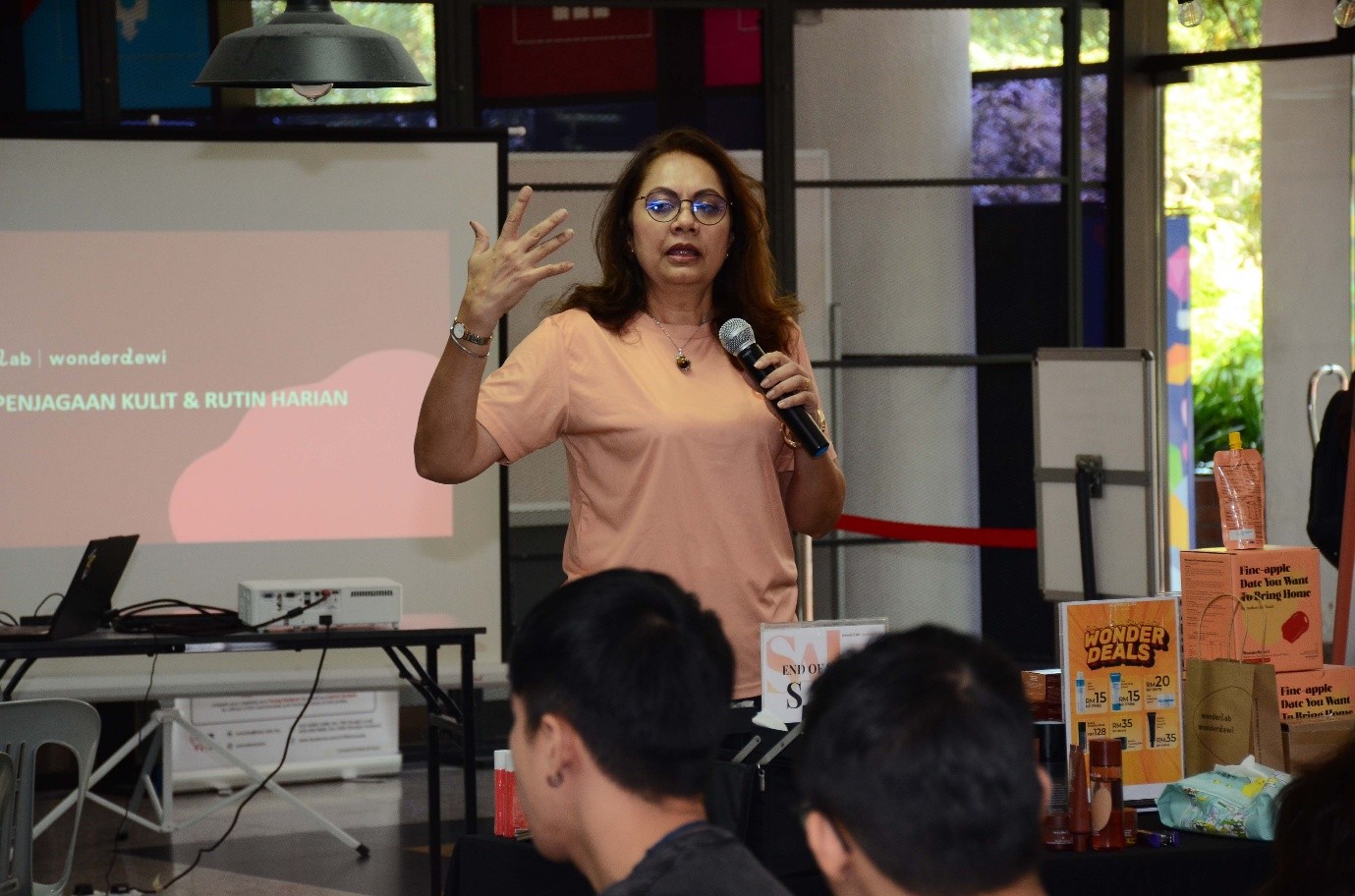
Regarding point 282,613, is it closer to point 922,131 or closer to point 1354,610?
point 1354,610

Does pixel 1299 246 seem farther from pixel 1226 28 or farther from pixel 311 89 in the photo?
pixel 311 89

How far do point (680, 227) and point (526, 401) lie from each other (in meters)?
0.34

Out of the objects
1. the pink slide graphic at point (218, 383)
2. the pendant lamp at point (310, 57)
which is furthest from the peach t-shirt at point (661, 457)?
the pink slide graphic at point (218, 383)

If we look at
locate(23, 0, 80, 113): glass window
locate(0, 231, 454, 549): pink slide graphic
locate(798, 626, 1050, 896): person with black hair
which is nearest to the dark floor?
locate(0, 231, 454, 549): pink slide graphic

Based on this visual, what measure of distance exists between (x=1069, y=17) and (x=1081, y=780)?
461 cm

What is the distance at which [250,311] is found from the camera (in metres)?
5.23

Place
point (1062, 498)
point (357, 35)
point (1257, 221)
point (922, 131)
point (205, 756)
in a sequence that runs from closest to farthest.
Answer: point (357, 35)
point (1062, 498)
point (205, 756)
point (922, 131)
point (1257, 221)

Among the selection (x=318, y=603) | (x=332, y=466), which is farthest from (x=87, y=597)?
(x=332, y=466)

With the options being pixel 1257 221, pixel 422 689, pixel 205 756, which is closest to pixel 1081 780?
pixel 422 689

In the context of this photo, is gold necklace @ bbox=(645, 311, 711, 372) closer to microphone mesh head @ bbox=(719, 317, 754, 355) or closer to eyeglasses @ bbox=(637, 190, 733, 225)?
microphone mesh head @ bbox=(719, 317, 754, 355)

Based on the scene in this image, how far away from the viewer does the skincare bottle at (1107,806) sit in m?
2.27

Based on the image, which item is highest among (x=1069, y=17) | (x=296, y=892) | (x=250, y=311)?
(x=1069, y=17)

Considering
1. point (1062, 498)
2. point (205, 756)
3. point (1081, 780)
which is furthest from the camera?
point (205, 756)

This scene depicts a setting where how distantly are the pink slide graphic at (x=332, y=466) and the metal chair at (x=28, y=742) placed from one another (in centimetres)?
216
